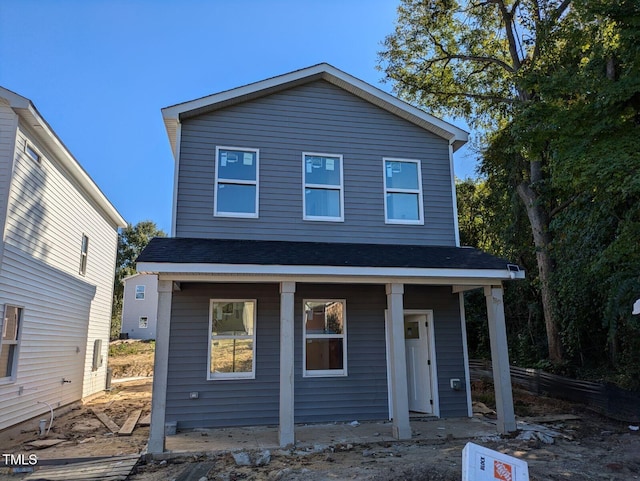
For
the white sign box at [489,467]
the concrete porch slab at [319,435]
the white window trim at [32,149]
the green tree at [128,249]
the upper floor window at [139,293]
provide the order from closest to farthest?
the white sign box at [489,467] → the concrete porch slab at [319,435] → the white window trim at [32,149] → the upper floor window at [139,293] → the green tree at [128,249]

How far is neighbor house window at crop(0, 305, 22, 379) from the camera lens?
8.10 metres

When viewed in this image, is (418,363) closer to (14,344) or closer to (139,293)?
(14,344)

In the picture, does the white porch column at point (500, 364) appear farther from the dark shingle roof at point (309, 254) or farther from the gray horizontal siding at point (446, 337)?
the gray horizontal siding at point (446, 337)

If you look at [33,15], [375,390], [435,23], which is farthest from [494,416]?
[435,23]

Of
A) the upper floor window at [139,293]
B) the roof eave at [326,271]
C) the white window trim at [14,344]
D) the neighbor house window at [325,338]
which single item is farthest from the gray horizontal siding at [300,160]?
the upper floor window at [139,293]

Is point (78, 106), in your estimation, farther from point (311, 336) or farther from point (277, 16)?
point (311, 336)

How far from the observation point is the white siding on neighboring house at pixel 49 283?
8.34 metres

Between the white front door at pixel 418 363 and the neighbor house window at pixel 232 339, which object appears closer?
the neighbor house window at pixel 232 339

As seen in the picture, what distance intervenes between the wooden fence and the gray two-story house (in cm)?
294

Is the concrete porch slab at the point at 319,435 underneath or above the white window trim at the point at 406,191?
underneath

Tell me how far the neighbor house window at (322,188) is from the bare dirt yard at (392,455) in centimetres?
437

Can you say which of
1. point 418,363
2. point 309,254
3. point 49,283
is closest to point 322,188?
point 309,254

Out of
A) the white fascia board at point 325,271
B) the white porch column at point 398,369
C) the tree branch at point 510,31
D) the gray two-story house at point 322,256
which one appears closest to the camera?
the white fascia board at point 325,271

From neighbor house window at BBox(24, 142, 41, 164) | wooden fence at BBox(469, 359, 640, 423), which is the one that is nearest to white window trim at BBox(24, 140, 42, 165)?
neighbor house window at BBox(24, 142, 41, 164)
